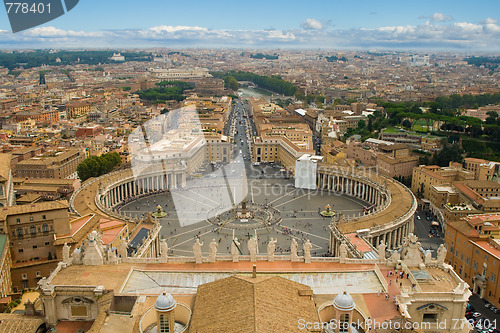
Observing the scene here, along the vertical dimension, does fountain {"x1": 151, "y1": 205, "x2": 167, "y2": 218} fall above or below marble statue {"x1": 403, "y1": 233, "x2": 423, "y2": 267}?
below

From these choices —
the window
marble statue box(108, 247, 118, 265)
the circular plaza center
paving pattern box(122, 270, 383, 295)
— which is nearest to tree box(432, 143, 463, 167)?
the circular plaza center

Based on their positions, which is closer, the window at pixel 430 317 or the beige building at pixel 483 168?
the window at pixel 430 317

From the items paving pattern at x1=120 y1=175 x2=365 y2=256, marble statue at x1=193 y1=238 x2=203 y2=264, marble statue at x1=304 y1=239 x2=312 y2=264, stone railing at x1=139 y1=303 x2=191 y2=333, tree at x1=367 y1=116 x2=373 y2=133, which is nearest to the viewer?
stone railing at x1=139 y1=303 x2=191 y2=333

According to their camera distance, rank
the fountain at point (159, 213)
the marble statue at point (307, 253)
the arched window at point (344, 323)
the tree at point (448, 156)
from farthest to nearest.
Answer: the tree at point (448, 156)
the fountain at point (159, 213)
the marble statue at point (307, 253)
the arched window at point (344, 323)

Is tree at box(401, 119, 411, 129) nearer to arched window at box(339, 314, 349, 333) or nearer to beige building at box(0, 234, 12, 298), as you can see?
beige building at box(0, 234, 12, 298)

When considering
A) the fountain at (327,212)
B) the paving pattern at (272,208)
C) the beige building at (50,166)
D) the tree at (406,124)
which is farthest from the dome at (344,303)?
the tree at (406,124)

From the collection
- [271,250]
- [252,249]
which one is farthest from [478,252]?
[252,249]

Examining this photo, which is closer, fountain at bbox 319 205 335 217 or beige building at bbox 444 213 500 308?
beige building at bbox 444 213 500 308

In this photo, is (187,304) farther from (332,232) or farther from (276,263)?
(332,232)

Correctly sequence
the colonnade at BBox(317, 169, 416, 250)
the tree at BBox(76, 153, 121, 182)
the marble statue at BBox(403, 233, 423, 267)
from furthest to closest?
1. the tree at BBox(76, 153, 121, 182)
2. the colonnade at BBox(317, 169, 416, 250)
3. the marble statue at BBox(403, 233, 423, 267)

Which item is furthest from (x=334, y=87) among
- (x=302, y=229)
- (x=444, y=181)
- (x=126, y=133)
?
(x=302, y=229)

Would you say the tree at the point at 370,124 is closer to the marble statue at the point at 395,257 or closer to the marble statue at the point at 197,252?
the marble statue at the point at 395,257

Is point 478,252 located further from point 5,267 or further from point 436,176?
point 5,267
